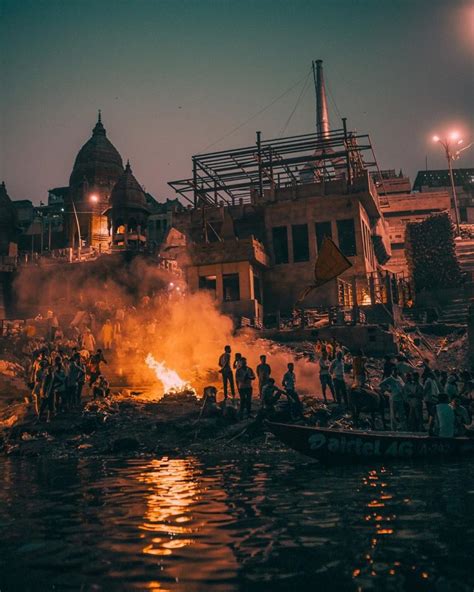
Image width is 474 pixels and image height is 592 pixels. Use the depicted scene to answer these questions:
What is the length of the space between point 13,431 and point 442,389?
40.0ft

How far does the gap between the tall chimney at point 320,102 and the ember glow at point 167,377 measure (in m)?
37.6

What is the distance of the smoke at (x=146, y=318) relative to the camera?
24188mm

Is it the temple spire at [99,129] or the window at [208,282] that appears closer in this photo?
the window at [208,282]

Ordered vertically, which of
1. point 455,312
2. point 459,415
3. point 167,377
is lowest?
point 459,415

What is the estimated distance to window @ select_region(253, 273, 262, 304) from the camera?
32.5m

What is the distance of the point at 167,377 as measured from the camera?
23953mm

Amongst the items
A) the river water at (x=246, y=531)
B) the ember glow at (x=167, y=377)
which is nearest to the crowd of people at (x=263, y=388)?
the river water at (x=246, y=531)

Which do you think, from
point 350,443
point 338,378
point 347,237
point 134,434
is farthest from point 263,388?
point 347,237

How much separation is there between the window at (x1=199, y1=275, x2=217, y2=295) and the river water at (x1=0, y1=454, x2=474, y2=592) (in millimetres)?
23068

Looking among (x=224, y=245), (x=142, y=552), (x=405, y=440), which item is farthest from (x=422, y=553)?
(x=224, y=245)

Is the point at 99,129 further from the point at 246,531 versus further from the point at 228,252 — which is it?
the point at 246,531

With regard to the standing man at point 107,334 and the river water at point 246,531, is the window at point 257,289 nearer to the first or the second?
the standing man at point 107,334

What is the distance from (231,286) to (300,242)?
559 cm

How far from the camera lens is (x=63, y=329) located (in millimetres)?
33469
